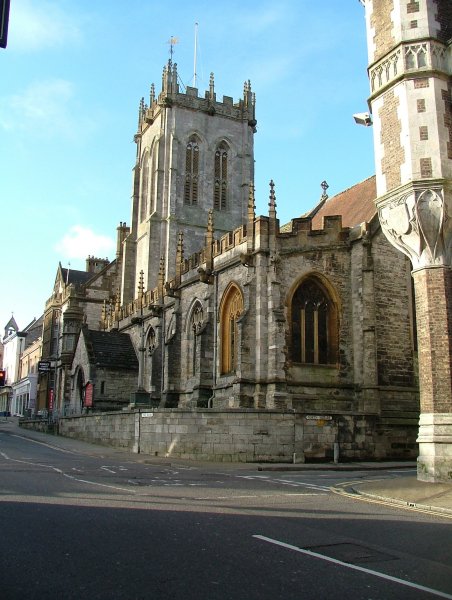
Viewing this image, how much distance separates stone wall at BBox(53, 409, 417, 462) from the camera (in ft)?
73.7

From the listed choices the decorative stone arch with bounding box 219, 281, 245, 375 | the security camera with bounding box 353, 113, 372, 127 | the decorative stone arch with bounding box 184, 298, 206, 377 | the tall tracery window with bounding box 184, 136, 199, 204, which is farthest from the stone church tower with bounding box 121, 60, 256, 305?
the security camera with bounding box 353, 113, 372, 127

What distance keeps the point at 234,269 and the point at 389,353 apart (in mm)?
7836

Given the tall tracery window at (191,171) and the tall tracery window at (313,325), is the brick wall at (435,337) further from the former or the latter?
the tall tracery window at (191,171)

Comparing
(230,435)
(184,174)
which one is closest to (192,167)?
(184,174)

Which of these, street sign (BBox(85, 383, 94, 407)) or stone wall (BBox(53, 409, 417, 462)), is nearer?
stone wall (BBox(53, 409, 417, 462))

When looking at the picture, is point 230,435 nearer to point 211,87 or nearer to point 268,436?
point 268,436

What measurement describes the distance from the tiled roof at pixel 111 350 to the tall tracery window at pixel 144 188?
1466cm

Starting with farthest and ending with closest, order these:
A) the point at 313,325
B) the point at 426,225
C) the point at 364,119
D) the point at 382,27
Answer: the point at 313,325 → the point at 364,119 → the point at 382,27 → the point at 426,225

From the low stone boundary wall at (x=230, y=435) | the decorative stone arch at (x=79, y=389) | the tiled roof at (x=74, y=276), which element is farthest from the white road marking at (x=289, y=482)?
the tiled roof at (x=74, y=276)

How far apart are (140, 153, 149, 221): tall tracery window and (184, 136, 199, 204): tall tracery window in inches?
169

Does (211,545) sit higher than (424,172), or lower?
lower

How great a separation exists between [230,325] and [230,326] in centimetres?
5

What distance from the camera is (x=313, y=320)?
27.3m

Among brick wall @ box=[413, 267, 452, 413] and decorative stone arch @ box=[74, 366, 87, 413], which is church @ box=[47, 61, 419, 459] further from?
brick wall @ box=[413, 267, 452, 413]
